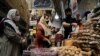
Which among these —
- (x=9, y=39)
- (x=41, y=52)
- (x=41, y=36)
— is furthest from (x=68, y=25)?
(x=9, y=39)

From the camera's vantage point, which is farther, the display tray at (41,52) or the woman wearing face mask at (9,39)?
the display tray at (41,52)

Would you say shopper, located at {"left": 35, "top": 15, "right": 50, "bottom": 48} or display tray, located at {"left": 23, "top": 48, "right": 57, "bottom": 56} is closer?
display tray, located at {"left": 23, "top": 48, "right": 57, "bottom": 56}

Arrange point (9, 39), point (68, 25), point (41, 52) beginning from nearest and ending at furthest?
1. point (9, 39)
2. point (41, 52)
3. point (68, 25)

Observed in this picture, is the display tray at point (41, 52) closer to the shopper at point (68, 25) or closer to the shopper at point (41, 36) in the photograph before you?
the shopper at point (41, 36)

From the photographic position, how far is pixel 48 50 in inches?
242

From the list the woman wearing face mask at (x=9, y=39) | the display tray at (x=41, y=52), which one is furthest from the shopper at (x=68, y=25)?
the woman wearing face mask at (x=9, y=39)

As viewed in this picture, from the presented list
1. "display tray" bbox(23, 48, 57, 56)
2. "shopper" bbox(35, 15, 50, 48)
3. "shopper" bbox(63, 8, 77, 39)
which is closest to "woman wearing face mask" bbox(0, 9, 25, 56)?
"display tray" bbox(23, 48, 57, 56)

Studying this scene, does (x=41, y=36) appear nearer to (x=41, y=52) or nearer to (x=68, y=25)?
(x=41, y=52)

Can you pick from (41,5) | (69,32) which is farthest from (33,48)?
(41,5)

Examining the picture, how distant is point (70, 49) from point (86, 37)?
64cm

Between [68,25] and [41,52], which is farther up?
[68,25]

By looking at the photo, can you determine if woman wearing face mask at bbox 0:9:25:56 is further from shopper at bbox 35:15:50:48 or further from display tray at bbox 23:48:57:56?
shopper at bbox 35:15:50:48

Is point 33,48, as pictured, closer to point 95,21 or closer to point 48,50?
point 48,50

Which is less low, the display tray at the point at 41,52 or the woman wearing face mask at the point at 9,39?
the woman wearing face mask at the point at 9,39
